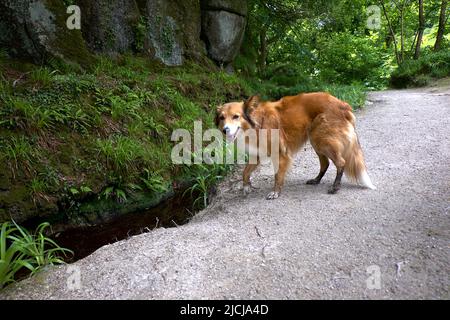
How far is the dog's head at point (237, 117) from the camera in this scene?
14.1 feet

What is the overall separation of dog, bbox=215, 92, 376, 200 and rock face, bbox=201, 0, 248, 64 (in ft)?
16.8

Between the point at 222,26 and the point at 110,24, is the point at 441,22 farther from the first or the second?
the point at 110,24

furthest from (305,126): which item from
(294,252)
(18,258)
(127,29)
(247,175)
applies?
(127,29)

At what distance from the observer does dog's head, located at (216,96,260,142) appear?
4.29m

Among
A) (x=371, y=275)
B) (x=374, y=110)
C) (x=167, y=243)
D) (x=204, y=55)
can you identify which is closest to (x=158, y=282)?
(x=167, y=243)

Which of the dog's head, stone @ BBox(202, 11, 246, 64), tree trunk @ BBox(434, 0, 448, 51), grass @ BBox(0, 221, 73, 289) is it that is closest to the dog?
the dog's head

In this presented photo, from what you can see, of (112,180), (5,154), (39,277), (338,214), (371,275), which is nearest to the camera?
(371,275)

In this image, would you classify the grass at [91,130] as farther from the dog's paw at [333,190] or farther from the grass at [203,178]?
the dog's paw at [333,190]

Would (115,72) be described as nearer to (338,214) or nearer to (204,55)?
(204,55)

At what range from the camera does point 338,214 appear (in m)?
3.77

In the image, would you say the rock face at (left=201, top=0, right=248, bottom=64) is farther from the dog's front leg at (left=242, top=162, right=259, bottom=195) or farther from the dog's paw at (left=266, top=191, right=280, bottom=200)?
the dog's paw at (left=266, top=191, right=280, bottom=200)

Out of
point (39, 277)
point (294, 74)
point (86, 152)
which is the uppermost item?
point (294, 74)

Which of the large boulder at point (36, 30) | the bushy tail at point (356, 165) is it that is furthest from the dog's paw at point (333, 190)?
the large boulder at point (36, 30)

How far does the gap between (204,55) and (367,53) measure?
11.6 meters
